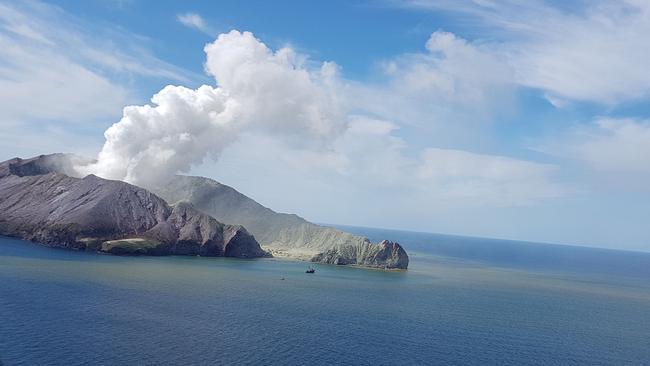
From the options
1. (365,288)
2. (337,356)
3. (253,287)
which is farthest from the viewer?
(365,288)

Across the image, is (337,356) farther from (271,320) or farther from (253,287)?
(253,287)

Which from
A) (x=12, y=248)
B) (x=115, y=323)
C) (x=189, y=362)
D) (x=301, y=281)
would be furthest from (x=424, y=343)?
(x=12, y=248)

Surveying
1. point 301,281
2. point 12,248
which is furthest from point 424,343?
point 12,248

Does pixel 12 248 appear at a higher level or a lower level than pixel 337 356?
higher

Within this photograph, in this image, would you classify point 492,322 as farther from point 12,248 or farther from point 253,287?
point 12,248

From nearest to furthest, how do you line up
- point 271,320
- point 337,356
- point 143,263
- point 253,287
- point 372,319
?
point 337,356
point 271,320
point 372,319
point 253,287
point 143,263

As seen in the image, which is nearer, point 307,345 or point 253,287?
point 307,345
